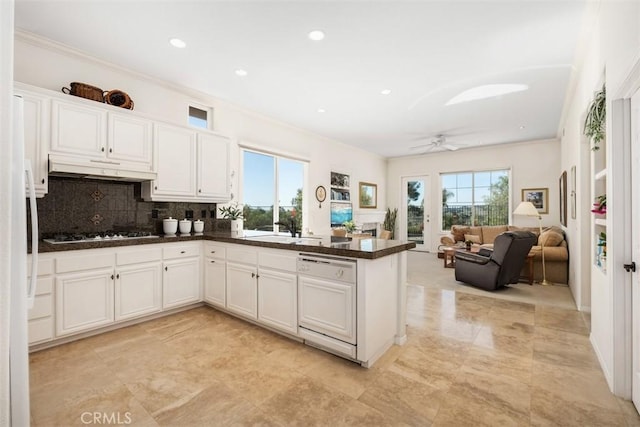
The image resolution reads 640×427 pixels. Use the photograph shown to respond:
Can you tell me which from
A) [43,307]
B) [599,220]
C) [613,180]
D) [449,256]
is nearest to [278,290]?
[43,307]

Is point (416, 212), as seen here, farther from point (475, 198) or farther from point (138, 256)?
point (138, 256)

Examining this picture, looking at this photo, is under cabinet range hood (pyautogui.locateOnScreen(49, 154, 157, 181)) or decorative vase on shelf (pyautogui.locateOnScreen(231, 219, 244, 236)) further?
decorative vase on shelf (pyautogui.locateOnScreen(231, 219, 244, 236))

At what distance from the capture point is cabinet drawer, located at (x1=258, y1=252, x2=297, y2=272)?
262 cm

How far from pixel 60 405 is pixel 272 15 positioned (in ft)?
10.5

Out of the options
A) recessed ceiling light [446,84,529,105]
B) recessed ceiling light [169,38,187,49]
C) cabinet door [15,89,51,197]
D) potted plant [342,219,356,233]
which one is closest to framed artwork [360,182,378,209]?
potted plant [342,219,356,233]

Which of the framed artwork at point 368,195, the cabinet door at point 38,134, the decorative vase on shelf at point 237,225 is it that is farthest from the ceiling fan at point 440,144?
the cabinet door at point 38,134

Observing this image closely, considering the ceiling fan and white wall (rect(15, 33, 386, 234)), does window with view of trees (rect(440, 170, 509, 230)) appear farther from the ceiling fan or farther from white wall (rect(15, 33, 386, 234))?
white wall (rect(15, 33, 386, 234))

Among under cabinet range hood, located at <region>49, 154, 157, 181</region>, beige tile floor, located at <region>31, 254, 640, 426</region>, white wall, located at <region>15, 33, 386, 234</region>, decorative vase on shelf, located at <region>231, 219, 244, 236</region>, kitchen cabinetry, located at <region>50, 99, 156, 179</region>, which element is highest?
white wall, located at <region>15, 33, 386, 234</region>

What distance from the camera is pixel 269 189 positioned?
5340mm

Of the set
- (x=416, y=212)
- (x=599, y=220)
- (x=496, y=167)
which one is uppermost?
(x=496, y=167)

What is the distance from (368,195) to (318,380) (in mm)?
6527

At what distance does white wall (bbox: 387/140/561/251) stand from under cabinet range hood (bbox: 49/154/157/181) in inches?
282

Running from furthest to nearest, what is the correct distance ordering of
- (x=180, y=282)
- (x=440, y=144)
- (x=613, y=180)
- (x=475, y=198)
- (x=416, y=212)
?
1. (x=416, y=212)
2. (x=475, y=198)
3. (x=440, y=144)
4. (x=180, y=282)
5. (x=613, y=180)

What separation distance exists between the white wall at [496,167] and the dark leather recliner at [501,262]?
11.1ft
